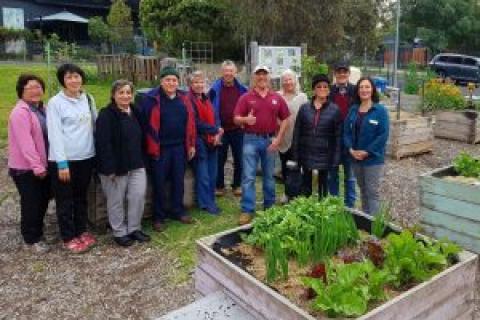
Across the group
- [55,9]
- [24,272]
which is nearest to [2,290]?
[24,272]

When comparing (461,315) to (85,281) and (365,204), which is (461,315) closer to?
(365,204)

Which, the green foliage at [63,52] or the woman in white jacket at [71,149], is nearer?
the woman in white jacket at [71,149]

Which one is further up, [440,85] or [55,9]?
[55,9]

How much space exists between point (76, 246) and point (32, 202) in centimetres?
59

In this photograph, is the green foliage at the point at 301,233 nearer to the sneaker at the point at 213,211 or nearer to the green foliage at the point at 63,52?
the sneaker at the point at 213,211

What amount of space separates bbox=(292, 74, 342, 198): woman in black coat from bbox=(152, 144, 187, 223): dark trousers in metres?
1.22

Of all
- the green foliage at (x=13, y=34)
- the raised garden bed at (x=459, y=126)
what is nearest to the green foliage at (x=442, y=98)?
the raised garden bed at (x=459, y=126)

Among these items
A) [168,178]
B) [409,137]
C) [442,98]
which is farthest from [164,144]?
[442,98]

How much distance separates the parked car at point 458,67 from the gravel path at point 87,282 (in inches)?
913

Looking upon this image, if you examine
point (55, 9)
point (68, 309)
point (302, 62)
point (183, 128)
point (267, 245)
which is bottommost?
point (68, 309)

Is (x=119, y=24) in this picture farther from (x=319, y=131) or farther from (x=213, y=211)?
(x=319, y=131)

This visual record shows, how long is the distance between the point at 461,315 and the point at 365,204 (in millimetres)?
2260

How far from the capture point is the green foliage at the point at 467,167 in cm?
482

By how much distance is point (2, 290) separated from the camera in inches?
168
